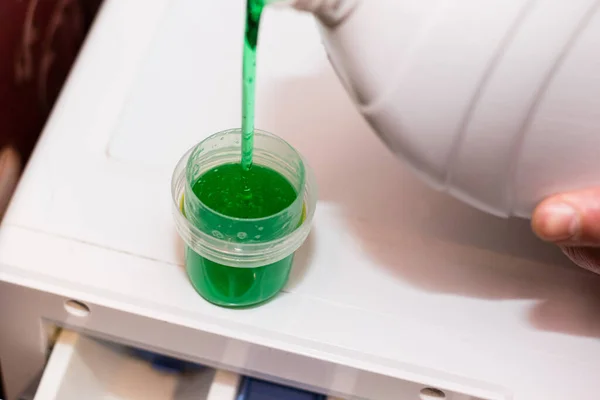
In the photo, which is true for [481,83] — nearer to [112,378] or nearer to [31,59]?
[112,378]

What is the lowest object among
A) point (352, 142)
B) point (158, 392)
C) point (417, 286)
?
point (158, 392)

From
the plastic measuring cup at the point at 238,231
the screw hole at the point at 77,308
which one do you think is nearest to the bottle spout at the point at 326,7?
the plastic measuring cup at the point at 238,231

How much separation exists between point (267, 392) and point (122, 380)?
0.13m

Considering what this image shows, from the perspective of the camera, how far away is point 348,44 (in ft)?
1.19

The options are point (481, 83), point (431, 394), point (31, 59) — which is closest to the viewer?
point (481, 83)

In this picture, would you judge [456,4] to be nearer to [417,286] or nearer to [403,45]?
[403,45]

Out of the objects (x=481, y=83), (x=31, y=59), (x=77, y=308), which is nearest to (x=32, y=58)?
(x=31, y=59)

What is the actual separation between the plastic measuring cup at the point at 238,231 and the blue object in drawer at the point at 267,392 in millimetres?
75

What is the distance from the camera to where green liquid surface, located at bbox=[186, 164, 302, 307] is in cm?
42

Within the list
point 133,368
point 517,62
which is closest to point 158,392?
point 133,368

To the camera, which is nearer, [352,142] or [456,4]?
[456,4]

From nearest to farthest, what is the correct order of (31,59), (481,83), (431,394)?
(481,83), (431,394), (31,59)

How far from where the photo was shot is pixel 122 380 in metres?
0.53

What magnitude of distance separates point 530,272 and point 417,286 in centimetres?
9
